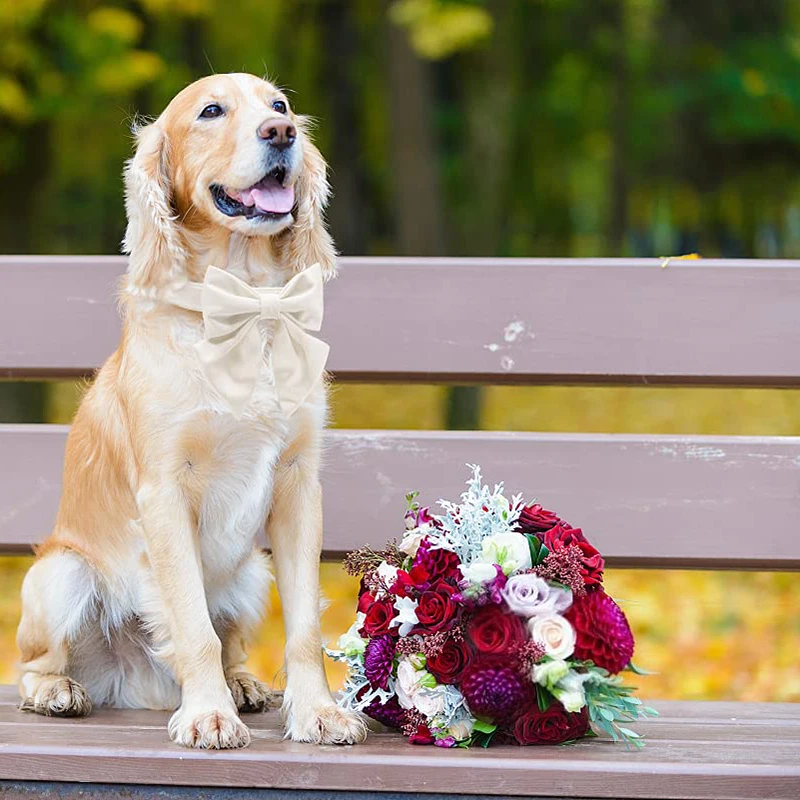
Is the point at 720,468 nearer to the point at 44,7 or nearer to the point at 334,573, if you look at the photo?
the point at 334,573

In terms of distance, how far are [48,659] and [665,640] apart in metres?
3.29

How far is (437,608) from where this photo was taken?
2396 millimetres

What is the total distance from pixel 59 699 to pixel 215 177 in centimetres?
113

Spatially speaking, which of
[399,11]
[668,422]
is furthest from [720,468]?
[668,422]

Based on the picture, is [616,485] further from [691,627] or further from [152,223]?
[691,627]

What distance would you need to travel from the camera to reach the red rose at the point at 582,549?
243 cm

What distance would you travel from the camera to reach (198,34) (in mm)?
12875

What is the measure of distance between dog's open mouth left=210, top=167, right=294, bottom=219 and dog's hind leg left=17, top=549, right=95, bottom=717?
863 millimetres

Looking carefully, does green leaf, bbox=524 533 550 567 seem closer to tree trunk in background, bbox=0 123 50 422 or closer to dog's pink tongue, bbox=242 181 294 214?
dog's pink tongue, bbox=242 181 294 214

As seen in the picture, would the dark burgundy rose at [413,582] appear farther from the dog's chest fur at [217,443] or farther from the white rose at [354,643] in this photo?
the dog's chest fur at [217,443]

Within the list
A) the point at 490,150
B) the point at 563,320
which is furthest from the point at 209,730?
the point at 490,150

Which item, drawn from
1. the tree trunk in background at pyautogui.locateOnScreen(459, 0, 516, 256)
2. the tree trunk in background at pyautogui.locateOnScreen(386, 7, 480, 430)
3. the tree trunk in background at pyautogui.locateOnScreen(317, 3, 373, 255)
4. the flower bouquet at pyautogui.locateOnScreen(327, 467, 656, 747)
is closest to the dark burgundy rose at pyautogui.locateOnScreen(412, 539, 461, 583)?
the flower bouquet at pyautogui.locateOnScreen(327, 467, 656, 747)

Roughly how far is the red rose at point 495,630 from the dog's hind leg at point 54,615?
893 mm

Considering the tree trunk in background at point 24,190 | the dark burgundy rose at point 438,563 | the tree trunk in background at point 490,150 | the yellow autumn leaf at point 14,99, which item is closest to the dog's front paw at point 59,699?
the dark burgundy rose at point 438,563
